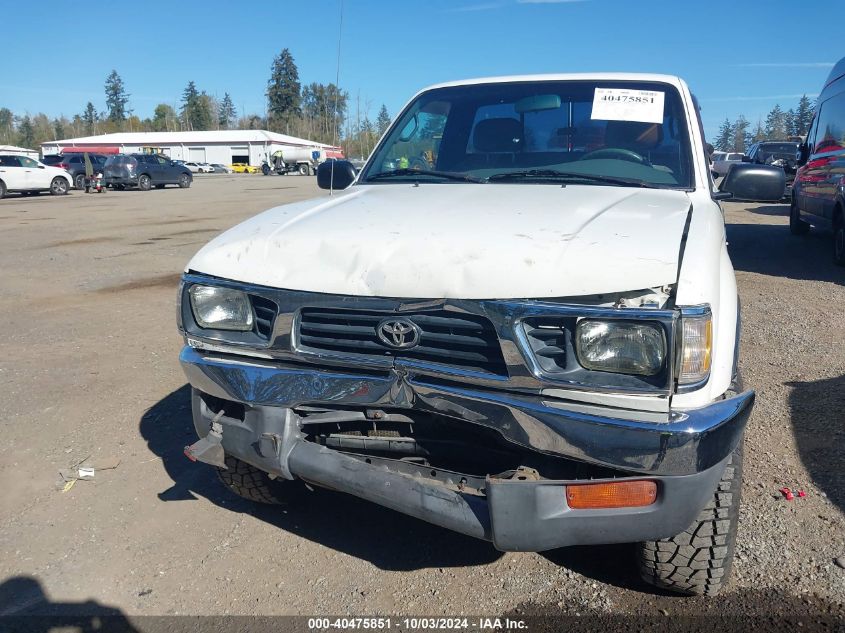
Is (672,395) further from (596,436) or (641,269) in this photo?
(641,269)

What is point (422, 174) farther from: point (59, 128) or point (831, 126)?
point (59, 128)

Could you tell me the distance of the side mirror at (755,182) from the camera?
3.89 metres

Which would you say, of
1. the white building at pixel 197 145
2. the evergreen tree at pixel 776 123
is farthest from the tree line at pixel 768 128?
the white building at pixel 197 145

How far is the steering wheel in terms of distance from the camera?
3494 mm

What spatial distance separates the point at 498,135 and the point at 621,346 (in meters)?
2.10

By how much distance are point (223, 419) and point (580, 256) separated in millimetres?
1500

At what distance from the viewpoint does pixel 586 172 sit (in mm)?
3451

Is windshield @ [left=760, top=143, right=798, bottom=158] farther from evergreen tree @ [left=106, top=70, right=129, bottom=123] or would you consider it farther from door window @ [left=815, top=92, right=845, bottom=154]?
evergreen tree @ [left=106, top=70, right=129, bottom=123]

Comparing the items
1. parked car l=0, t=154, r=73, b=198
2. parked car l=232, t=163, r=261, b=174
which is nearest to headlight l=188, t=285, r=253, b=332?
parked car l=0, t=154, r=73, b=198

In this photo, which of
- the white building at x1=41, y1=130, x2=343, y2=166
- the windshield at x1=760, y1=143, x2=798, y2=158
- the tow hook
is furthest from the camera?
the white building at x1=41, y1=130, x2=343, y2=166

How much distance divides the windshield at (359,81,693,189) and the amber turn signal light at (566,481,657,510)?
5.31 ft

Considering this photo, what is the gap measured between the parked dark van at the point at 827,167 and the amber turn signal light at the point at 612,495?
829cm

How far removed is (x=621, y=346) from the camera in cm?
213

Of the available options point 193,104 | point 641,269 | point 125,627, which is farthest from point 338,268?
point 193,104
